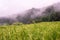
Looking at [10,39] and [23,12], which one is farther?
[23,12]

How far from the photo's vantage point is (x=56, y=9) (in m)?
3.42

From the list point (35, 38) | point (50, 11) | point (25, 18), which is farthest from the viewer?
point (50, 11)

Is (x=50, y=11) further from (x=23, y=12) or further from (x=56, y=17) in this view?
(x=23, y=12)

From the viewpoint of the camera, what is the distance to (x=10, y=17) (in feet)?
10.8

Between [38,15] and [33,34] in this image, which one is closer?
[33,34]

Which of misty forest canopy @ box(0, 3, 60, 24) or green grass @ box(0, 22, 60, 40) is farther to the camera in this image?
misty forest canopy @ box(0, 3, 60, 24)

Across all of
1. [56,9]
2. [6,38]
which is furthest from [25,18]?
[6,38]

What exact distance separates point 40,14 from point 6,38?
1.85 meters

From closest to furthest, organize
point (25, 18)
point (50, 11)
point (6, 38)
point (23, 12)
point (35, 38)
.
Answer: point (35, 38)
point (6, 38)
point (25, 18)
point (23, 12)
point (50, 11)

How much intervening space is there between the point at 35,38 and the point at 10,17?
1.94 metres

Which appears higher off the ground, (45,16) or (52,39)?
(52,39)

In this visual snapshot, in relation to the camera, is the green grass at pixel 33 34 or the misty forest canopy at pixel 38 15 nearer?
the green grass at pixel 33 34

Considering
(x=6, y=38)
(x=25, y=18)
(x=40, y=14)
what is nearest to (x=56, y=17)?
(x=40, y=14)

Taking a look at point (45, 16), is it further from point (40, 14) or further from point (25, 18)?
point (25, 18)
